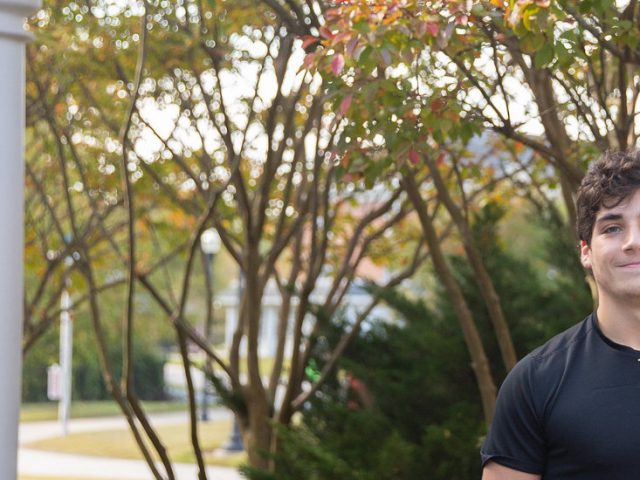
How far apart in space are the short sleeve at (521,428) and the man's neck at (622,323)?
168mm

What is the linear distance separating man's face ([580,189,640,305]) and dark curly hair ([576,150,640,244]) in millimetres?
18

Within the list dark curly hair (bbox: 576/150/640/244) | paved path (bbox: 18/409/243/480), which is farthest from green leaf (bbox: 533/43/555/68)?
paved path (bbox: 18/409/243/480)

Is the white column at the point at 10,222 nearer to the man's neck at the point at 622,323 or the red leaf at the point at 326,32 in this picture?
the red leaf at the point at 326,32

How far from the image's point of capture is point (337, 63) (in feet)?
12.7

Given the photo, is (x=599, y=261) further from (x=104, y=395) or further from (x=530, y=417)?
(x=104, y=395)

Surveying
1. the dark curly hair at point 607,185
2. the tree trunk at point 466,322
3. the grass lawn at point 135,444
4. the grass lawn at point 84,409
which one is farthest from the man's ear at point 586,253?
the grass lawn at point 84,409

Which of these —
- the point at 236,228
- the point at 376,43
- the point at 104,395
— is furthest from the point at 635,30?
the point at 104,395

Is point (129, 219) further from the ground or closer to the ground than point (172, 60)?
closer to the ground

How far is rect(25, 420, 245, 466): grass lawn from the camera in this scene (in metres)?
21.6

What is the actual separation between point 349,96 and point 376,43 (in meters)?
0.24

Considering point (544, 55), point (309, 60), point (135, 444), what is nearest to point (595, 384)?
point (544, 55)

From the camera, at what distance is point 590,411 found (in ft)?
8.00

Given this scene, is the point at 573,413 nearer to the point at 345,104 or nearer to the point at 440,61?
the point at 345,104

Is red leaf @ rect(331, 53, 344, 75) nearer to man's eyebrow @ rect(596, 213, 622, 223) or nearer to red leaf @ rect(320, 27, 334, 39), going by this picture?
red leaf @ rect(320, 27, 334, 39)
